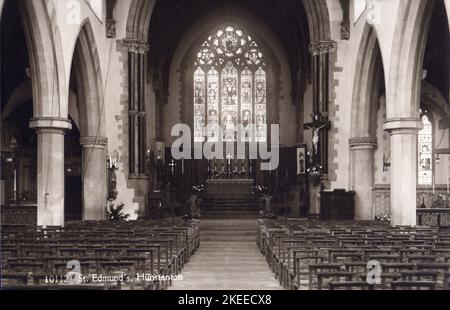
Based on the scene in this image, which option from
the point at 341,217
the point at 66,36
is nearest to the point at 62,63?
the point at 66,36

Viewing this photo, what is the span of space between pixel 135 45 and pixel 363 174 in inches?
370

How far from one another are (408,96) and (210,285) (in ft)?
32.0

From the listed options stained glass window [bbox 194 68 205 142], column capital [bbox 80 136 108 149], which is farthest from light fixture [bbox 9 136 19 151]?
stained glass window [bbox 194 68 205 142]

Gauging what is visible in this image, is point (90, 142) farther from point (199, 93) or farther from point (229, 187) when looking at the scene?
point (199, 93)

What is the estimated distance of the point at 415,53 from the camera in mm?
18031

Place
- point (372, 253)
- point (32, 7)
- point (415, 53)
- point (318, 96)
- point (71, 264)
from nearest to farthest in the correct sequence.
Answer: point (71, 264), point (372, 253), point (32, 7), point (415, 53), point (318, 96)

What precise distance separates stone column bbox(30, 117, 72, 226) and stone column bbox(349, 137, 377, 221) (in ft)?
34.9

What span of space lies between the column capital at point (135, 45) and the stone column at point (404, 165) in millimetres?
10105

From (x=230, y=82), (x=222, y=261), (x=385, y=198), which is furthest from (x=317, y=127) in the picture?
(x=230, y=82)

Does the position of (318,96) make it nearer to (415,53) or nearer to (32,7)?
(415,53)

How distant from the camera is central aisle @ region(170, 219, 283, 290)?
450 inches

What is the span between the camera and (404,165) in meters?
18.8

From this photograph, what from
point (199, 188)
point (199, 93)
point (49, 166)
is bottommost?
point (199, 188)
